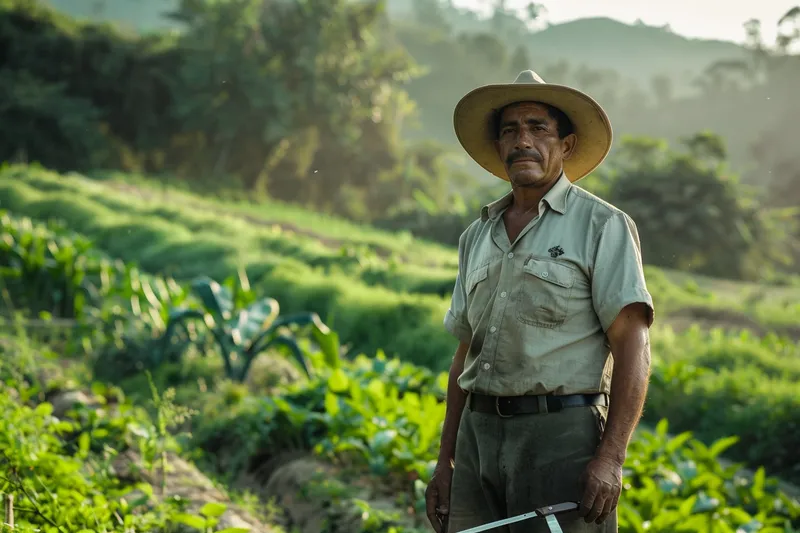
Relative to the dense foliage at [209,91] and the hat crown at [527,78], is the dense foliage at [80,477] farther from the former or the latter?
the dense foliage at [209,91]

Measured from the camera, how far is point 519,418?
7.79 feet

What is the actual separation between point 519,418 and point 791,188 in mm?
34495

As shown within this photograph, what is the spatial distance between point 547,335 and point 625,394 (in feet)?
0.81

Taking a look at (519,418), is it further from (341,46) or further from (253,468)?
(341,46)

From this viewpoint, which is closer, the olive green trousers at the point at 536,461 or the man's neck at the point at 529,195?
the olive green trousers at the point at 536,461

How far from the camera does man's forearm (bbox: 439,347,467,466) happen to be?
8.86 feet

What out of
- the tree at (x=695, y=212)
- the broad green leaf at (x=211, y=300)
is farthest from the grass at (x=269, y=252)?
the tree at (x=695, y=212)

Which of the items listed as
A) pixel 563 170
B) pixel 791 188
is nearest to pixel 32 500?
pixel 563 170

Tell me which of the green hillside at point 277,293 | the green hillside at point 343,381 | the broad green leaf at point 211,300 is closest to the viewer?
the green hillside at point 277,293

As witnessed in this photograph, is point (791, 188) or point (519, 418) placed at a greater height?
point (791, 188)

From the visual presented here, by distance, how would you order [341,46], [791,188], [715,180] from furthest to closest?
[791,188] → [341,46] → [715,180]

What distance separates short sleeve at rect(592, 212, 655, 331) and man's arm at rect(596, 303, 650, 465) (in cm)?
3

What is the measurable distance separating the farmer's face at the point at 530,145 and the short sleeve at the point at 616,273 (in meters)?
0.26

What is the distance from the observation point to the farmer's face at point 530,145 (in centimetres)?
248
